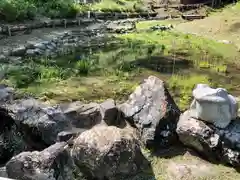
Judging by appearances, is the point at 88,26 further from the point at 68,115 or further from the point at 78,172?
the point at 78,172

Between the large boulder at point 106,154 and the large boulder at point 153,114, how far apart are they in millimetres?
763

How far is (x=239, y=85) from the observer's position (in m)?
9.72

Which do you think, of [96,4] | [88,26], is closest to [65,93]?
[88,26]

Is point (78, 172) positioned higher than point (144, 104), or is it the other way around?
point (144, 104)

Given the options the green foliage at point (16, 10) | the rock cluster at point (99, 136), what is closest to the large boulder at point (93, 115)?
the rock cluster at point (99, 136)

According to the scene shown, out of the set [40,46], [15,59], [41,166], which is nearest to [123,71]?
[15,59]

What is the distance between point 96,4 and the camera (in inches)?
747

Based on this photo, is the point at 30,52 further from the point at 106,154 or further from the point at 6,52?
the point at 106,154

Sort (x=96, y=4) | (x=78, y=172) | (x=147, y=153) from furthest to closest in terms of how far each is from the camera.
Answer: (x=96, y=4), (x=147, y=153), (x=78, y=172)

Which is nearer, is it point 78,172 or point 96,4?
point 78,172

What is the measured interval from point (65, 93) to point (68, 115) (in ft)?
6.30

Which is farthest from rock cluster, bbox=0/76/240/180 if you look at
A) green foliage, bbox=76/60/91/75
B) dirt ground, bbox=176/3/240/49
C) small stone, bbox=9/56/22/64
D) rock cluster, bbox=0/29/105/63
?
dirt ground, bbox=176/3/240/49

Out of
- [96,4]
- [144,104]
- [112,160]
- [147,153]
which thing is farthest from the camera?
[96,4]

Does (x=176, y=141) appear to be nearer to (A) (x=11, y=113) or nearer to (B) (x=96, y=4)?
(A) (x=11, y=113)
